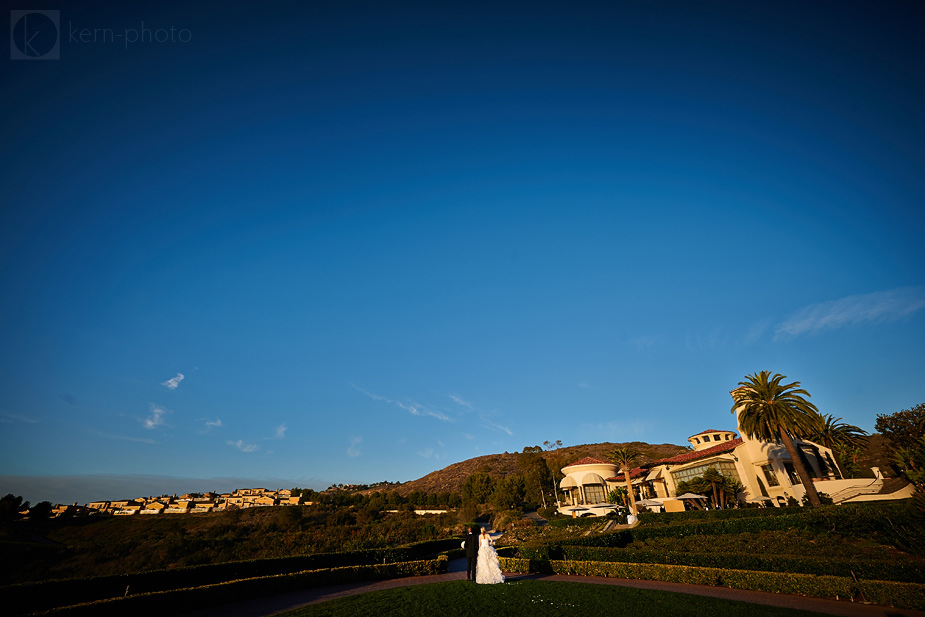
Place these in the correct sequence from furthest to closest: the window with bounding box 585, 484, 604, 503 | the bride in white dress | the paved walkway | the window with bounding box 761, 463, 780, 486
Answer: the window with bounding box 585, 484, 604, 503 < the window with bounding box 761, 463, 780, 486 < the bride in white dress < the paved walkway

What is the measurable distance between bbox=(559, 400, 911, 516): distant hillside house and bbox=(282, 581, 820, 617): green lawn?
30898mm

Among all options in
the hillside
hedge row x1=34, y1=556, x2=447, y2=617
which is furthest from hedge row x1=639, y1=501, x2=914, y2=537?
the hillside

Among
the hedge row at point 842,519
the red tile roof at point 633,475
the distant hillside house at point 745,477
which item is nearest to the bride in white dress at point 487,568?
the hedge row at point 842,519

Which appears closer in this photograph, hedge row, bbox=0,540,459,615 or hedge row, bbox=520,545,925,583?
hedge row, bbox=520,545,925,583

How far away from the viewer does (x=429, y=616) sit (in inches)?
491

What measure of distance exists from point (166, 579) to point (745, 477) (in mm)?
50328

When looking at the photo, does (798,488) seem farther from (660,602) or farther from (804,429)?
(660,602)

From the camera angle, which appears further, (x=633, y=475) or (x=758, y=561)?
(x=633, y=475)

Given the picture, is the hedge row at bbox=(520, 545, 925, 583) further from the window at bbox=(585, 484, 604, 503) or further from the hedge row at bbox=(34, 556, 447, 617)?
the window at bbox=(585, 484, 604, 503)

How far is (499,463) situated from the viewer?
13750cm

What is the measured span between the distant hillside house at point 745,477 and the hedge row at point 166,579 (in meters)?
30.2

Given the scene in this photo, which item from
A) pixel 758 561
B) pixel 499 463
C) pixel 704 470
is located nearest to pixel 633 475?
pixel 704 470

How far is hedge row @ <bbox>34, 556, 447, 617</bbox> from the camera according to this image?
566 inches

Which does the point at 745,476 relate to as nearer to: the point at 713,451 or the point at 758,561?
the point at 713,451
